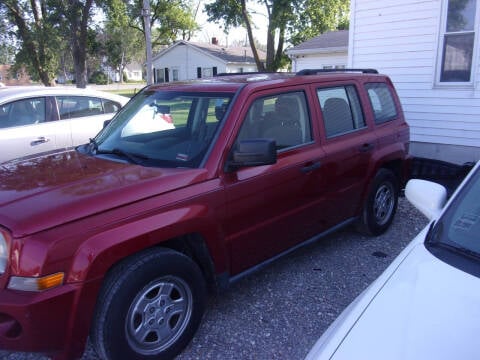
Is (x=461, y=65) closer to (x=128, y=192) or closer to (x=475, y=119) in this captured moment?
(x=475, y=119)

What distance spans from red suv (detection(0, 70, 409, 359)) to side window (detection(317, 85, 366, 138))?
0.02m

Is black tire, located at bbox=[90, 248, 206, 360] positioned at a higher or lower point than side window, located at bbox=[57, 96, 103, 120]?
lower

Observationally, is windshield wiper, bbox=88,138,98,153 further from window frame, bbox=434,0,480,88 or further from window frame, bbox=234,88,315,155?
window frame, bbox=434,0,480,88

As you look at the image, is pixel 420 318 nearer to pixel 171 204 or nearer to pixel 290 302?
pixel 171 204

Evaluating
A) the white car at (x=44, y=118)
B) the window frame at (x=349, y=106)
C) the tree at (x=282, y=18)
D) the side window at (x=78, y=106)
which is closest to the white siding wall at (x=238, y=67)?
the tree at (x=282, y=18)

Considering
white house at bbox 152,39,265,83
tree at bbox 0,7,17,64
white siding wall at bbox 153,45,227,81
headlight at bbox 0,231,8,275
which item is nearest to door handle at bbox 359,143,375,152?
headlight at bbox 0,231,8,275

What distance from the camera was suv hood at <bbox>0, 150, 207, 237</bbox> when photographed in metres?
2.41

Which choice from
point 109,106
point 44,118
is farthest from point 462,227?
point 109,106

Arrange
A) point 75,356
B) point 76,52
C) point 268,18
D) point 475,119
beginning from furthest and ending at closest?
point 268,18 < point 76,52 < point 475,119 < point 75,356

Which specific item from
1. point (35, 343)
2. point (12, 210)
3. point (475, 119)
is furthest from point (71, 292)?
point (475, 119)

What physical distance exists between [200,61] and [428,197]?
4049 cm

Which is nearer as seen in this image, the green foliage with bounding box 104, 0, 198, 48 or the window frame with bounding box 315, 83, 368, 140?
the window frame with bounding box 315, 83, 368, 140

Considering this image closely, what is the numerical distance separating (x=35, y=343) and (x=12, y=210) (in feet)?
2.40

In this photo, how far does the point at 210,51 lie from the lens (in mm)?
40031
